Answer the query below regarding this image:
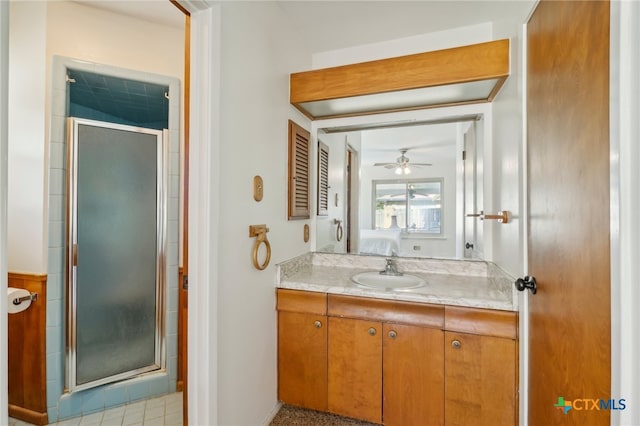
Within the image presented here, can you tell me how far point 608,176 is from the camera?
2.27 ft

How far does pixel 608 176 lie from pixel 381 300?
1.09 m

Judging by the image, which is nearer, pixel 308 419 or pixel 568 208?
pixel 568 208

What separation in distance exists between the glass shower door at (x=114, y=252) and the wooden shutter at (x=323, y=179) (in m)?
1.17

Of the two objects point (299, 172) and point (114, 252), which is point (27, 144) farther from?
point (299, 172)

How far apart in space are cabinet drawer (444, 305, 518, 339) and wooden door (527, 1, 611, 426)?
4.8 inches

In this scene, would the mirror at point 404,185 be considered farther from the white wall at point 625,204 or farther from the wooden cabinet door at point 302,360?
the white wall at point 625,204

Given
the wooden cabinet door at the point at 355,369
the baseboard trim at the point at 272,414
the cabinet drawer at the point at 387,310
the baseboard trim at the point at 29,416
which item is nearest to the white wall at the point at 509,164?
the cabinet drawer at the point at 387,310

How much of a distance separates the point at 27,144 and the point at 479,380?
2.82m

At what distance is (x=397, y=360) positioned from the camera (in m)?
1.50

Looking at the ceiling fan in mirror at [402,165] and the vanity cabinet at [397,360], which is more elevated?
the ceiling fan in mirror at [402,165]

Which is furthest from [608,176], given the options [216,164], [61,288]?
[61,288]

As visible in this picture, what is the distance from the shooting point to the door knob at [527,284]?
1141 mm

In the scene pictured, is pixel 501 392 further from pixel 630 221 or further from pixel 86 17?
pixel 86 17

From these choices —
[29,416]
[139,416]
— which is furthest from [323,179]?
[29,416]
